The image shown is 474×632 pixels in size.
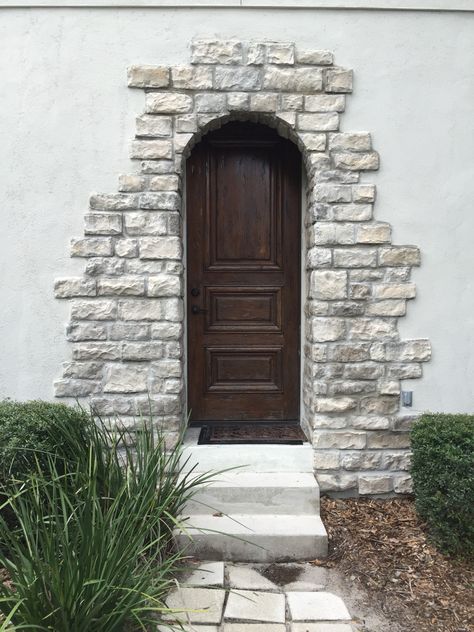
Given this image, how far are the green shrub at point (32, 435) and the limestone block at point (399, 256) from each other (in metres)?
2.26

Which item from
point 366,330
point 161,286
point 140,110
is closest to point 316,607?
point 366,330

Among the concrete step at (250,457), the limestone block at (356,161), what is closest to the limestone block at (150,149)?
the limestone block at (356,161)

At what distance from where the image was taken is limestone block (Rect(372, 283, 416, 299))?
352cm

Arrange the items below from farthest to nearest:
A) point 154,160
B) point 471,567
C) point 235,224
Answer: point 235,224
point 154,160
point 471,567

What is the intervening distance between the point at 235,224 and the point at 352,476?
2.09 meters

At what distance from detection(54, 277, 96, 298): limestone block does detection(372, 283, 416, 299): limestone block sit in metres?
1.97

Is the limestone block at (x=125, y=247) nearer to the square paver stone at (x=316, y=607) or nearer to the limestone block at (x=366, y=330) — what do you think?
the limestone block at (x=366, y=330)

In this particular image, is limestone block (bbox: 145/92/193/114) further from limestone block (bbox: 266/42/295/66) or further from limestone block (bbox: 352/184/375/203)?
limestone block (bbox: 352/184/375/203)

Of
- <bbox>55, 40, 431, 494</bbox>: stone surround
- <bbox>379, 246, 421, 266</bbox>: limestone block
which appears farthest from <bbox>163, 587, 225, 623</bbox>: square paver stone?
<bbox>379, 246, 421, 266</bbox>: limestone block

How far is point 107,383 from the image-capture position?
138 inches

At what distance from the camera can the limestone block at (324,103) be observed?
137 inches

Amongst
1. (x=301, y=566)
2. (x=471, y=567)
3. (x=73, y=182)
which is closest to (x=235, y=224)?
(x=73, y=182)

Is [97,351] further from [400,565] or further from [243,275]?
A: [400,565]

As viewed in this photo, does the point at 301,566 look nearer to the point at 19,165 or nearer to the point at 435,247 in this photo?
the point at 435,247
